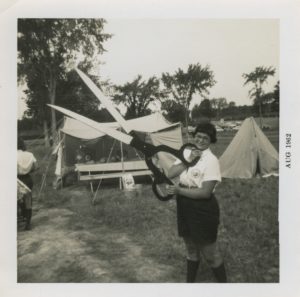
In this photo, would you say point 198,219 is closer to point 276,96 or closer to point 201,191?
point 201,191

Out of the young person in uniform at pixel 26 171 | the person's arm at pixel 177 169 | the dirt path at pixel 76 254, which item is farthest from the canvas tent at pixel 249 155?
the young person in uniform at pixel 26 171

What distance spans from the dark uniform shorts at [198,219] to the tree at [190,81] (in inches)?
27.0

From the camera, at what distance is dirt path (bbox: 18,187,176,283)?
1861 mm

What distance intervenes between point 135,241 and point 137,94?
83cm

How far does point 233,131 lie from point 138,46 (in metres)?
0.78

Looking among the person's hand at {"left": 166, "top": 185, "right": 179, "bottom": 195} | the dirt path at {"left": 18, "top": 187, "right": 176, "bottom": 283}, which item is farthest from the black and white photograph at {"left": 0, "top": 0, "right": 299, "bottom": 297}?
the person's hand at {"left": 166, "top": 185, "right": 179, "bottom": 195}

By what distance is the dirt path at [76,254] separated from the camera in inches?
73.3

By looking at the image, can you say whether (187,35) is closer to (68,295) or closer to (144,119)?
(144,119)

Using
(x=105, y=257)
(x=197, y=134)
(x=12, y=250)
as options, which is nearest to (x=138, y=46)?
(x=197, y=134)

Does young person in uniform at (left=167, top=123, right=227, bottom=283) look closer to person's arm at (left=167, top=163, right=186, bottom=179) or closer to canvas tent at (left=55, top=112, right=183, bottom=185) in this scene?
person's arm at (left=167, top=163, right=186, bottom=179)

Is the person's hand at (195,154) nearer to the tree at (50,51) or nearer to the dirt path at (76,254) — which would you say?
the dirt path at (76,254)

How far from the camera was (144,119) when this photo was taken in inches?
87.0

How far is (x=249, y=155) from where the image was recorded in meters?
2.59

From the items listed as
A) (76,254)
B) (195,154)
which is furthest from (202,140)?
(76,254)
